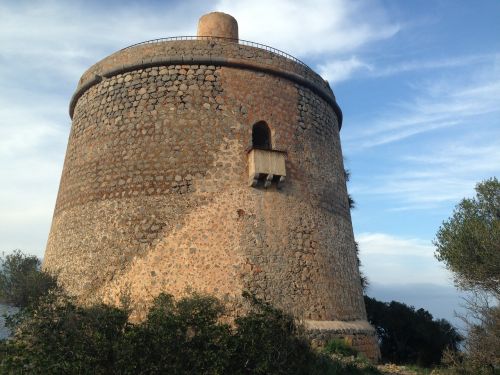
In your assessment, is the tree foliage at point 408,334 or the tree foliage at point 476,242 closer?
the tree foliage at point 476,242

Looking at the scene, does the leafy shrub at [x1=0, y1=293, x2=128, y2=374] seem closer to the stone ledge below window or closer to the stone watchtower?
the stone watchtower

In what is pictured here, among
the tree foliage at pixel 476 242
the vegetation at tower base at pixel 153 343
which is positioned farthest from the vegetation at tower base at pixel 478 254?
the vegetation at tower base at pixel 153 343

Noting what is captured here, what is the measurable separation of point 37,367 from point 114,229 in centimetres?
408

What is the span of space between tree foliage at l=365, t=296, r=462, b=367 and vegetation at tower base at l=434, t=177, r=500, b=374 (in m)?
3.24

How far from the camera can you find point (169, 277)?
9.24m

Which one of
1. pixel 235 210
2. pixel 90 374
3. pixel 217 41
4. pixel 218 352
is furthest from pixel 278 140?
pixel 90 374

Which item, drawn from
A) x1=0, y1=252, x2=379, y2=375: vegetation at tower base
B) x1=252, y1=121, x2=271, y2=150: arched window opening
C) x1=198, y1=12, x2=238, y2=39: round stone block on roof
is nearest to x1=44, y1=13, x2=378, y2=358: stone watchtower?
x1=252, y1=121, x2=271, y2=150: arched window opening

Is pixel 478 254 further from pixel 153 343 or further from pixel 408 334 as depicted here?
pixel 153 343

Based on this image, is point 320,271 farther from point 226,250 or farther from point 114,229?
point 114,229

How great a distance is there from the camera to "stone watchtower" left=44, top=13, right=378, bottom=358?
9.54 m

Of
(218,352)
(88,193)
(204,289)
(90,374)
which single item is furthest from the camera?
(88,193)

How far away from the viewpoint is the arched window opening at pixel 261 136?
1101 cm

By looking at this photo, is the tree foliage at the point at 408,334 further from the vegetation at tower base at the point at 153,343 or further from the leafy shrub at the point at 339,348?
the vegetation at tower base at the point at 153,343

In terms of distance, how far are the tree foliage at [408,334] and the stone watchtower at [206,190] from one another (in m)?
6.38
